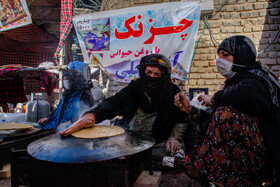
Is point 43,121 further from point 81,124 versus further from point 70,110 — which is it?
point 81,124

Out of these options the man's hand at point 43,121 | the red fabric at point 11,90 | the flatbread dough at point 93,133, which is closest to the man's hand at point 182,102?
the flatbread dough at point 93,133

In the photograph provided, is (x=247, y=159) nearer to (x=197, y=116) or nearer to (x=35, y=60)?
(x=197, y=116)

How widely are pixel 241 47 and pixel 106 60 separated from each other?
3.22m

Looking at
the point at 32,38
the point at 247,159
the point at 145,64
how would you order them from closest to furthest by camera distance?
the point at 247,159 < the point at 145,64 < the point at 32,38

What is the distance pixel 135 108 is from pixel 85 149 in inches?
52.1

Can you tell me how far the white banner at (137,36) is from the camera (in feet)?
12.2

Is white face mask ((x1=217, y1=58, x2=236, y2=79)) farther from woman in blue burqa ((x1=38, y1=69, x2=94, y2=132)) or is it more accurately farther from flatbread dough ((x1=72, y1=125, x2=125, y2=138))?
woman in blue burqa ((x1=38, y1=69, x2=94, y2=132))

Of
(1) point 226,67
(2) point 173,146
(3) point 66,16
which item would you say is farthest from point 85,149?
(3) point 66,16

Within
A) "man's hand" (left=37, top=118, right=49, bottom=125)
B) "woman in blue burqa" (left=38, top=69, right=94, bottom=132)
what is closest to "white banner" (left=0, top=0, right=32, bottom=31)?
"woman in blue burqa" (left=38, top=69, right=94, bottom=132)

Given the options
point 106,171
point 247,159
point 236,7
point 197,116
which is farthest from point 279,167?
point 236,7

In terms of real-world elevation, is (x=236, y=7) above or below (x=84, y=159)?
above

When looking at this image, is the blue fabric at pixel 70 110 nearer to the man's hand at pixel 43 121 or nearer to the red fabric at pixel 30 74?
the man's hand at pixel 43 121

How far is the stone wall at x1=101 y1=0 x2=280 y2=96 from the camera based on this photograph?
374cm

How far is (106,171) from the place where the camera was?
3.61ft
